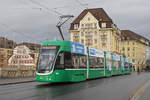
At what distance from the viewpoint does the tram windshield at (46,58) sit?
62.6ft

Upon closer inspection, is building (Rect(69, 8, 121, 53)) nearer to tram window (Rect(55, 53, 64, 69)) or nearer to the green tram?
the green tram

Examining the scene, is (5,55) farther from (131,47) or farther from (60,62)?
(131,47)

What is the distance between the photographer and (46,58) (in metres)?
19.5

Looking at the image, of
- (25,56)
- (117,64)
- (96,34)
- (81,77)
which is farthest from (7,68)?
(96,34)

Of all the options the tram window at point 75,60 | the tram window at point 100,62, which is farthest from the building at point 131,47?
the tram window at point 75,60

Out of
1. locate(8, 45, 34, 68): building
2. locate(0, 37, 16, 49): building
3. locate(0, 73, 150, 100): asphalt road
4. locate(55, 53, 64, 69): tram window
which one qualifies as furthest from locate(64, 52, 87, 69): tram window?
locate(0, 37, 16, 49): building

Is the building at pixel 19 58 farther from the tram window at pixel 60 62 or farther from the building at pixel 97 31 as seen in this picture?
the building at pixel 97 31

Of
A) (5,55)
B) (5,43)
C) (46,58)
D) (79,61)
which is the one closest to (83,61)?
(79,61)

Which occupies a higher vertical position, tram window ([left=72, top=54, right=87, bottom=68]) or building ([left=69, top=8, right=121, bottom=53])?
building ([left=69, top=8, right=121, bottom=53])

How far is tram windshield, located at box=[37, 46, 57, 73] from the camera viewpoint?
19.1 metres

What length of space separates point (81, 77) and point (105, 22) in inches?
2527

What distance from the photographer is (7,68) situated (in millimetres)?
28531

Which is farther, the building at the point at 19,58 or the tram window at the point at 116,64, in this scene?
the tram window at the point at 116,64

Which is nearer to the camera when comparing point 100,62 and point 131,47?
point 100,62
